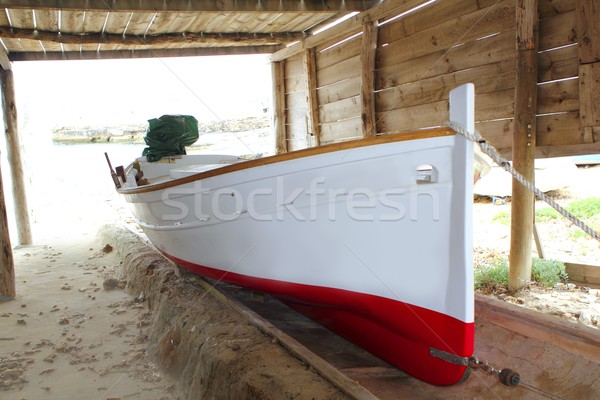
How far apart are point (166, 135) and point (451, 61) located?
3.48 metres

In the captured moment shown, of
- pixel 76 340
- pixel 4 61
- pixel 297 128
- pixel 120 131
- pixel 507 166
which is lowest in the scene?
pixel 76 340

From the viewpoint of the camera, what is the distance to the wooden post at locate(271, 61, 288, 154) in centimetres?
810

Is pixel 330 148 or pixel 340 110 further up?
pixel 340 110

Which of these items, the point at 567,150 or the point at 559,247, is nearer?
the point at 567,150

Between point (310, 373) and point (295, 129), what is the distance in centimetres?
601

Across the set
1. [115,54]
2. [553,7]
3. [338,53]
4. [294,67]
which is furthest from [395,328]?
[115,54]

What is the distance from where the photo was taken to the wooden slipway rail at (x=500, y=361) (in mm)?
2465

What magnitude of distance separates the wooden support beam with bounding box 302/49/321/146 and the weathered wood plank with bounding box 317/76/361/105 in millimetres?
100

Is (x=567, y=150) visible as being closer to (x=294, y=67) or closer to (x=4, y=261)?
(x=294, y=67)

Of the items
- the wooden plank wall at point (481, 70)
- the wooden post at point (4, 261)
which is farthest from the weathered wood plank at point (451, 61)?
the wooden post at point (4, 261)

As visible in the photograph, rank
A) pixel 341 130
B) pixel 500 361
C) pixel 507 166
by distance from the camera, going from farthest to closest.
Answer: pixel 341 130
pixel 500 361
pixel 507 166

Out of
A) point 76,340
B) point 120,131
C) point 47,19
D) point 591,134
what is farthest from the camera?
point 120,131

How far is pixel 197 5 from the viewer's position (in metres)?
4.99

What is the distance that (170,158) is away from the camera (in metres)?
5.77
